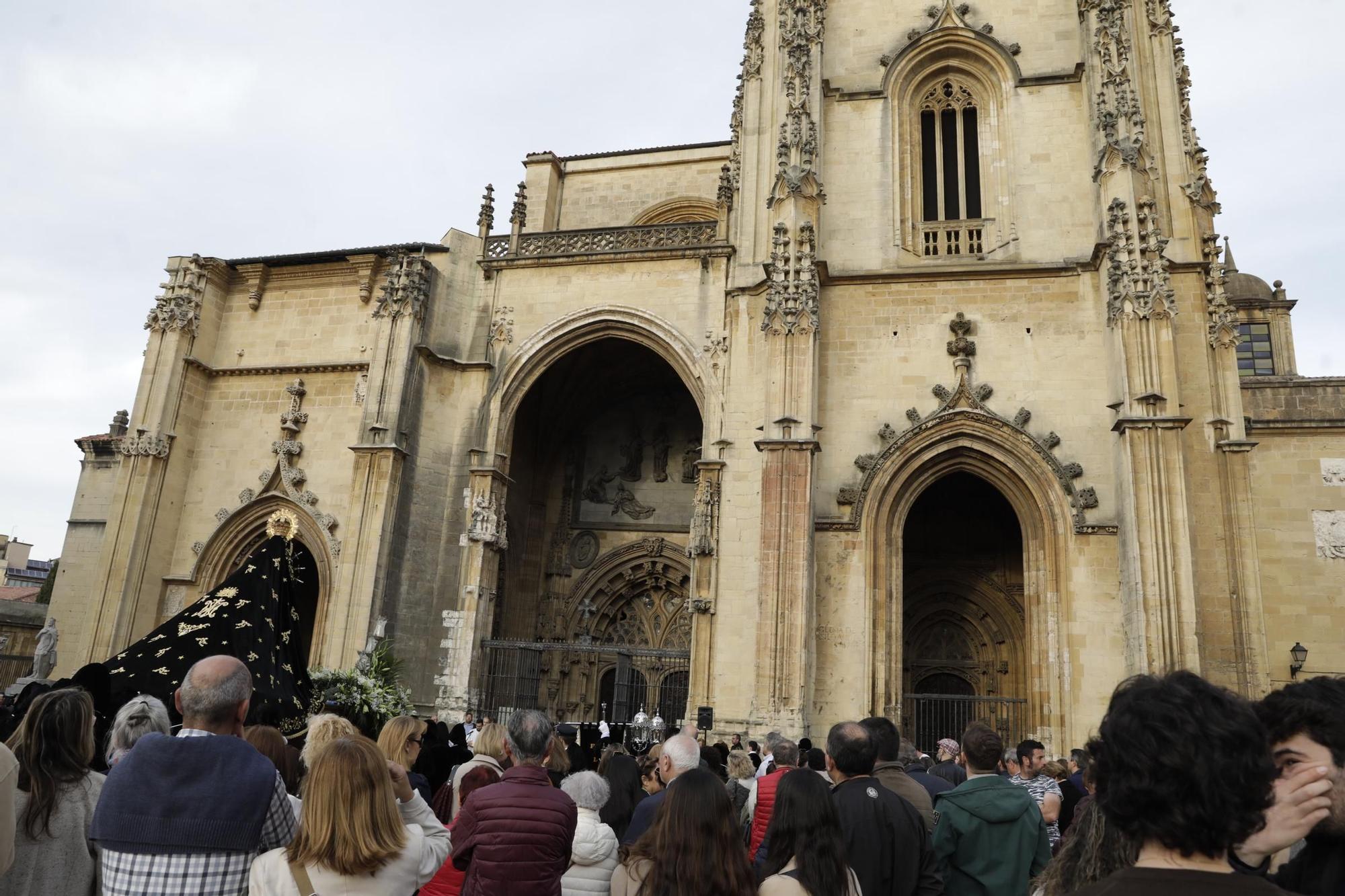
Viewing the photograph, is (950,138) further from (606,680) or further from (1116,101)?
(606,680)

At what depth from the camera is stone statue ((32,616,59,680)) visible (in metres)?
17.6

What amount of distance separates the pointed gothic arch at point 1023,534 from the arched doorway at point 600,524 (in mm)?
5660

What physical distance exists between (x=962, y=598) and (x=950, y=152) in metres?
8.70

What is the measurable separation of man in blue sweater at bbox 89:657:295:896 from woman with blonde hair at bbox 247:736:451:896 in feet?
0.34

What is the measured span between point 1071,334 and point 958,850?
13.6 m

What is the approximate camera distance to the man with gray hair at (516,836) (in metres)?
3.61

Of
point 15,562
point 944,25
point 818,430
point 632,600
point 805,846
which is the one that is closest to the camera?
point 805,846

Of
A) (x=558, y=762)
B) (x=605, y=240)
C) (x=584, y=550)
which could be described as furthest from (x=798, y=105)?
(x=558, y=762)

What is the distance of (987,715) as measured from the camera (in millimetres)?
17438

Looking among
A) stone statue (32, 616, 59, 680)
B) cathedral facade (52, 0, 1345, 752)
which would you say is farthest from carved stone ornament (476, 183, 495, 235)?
stone statue (32, 616, 59, 680)

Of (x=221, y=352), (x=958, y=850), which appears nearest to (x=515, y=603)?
(x=221, y=352)

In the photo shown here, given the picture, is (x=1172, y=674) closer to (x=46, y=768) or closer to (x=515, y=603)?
(x=46, y=768)

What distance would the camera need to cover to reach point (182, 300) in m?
20.2

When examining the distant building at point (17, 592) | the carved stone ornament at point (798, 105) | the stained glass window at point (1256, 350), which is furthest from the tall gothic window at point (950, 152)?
the distant building at point (17, 592)
